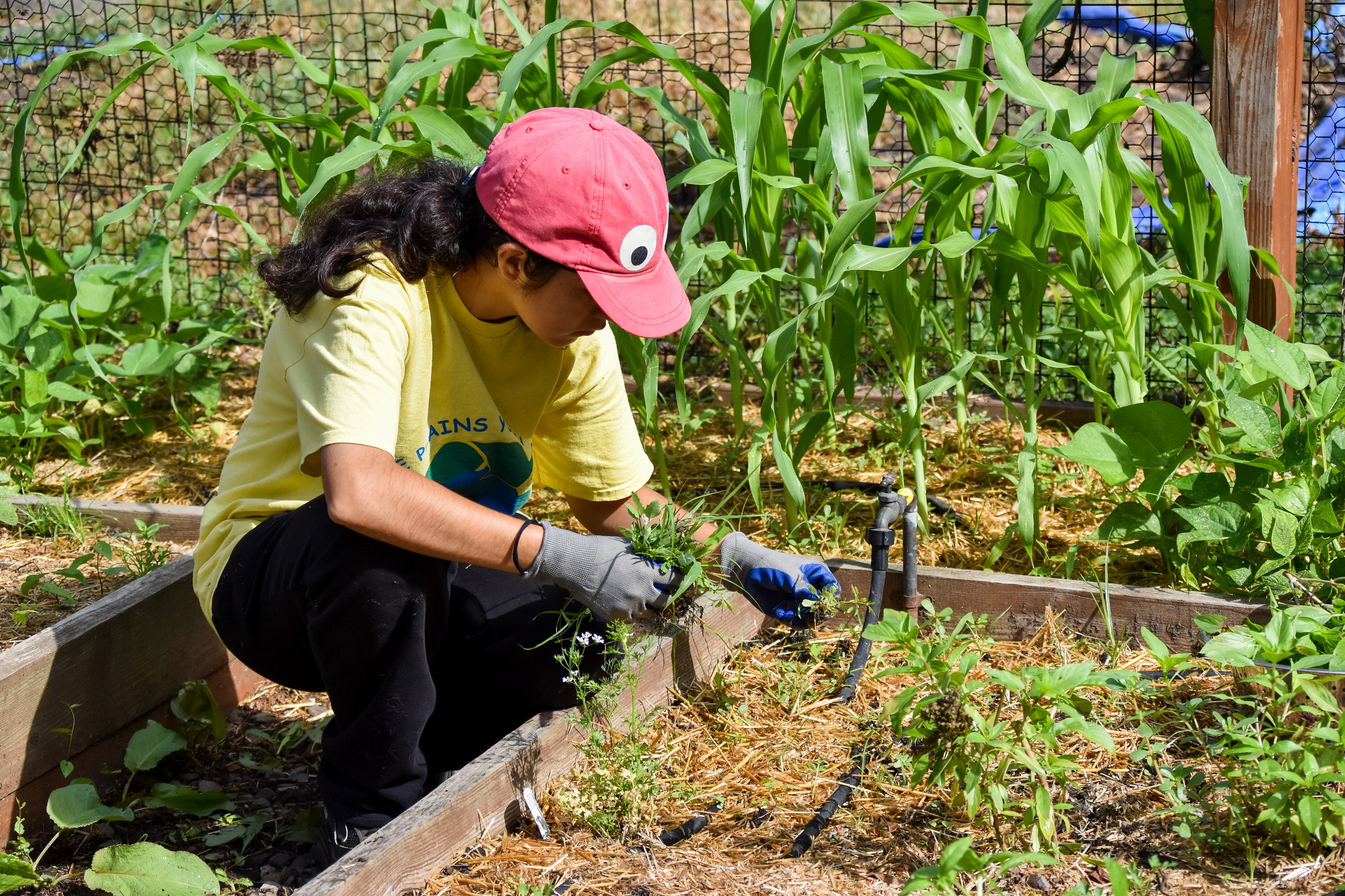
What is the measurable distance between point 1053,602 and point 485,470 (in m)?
0.97

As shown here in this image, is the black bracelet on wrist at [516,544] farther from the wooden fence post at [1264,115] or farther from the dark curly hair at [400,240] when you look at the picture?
the wooden fence post at [1264,115]

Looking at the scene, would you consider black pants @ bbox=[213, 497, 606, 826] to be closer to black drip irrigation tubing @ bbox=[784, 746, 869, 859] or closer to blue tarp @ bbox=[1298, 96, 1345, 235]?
black drip irrigation tubing @ bbox=[784, 746, 869, 859]

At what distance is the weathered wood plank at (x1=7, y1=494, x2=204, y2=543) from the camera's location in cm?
239

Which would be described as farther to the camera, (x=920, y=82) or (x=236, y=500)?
(x=920, y=82)

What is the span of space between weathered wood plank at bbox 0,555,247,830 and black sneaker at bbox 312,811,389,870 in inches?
19.5

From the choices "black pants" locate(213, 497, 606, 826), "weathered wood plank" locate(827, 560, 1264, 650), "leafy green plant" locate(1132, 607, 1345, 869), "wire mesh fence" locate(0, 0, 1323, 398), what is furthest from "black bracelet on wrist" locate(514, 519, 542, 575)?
"wire mesh fence" locate(0, 0, 1323, 398)

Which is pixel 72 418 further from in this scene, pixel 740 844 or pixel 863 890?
pixel 863 890

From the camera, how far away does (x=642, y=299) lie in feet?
4.73

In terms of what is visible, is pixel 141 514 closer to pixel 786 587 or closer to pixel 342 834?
pixel 342 834

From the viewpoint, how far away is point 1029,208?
6.33ft

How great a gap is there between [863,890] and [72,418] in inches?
97.8

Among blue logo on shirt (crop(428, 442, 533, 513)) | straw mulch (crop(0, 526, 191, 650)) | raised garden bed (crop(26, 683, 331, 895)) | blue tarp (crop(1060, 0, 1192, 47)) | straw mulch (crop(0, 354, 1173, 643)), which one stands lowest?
raised garden bed (crop(26, 683, 331, 895))

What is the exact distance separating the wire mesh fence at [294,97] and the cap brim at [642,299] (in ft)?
5.89

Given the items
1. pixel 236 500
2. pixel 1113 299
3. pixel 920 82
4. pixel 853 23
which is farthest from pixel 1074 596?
pixel 236 500
